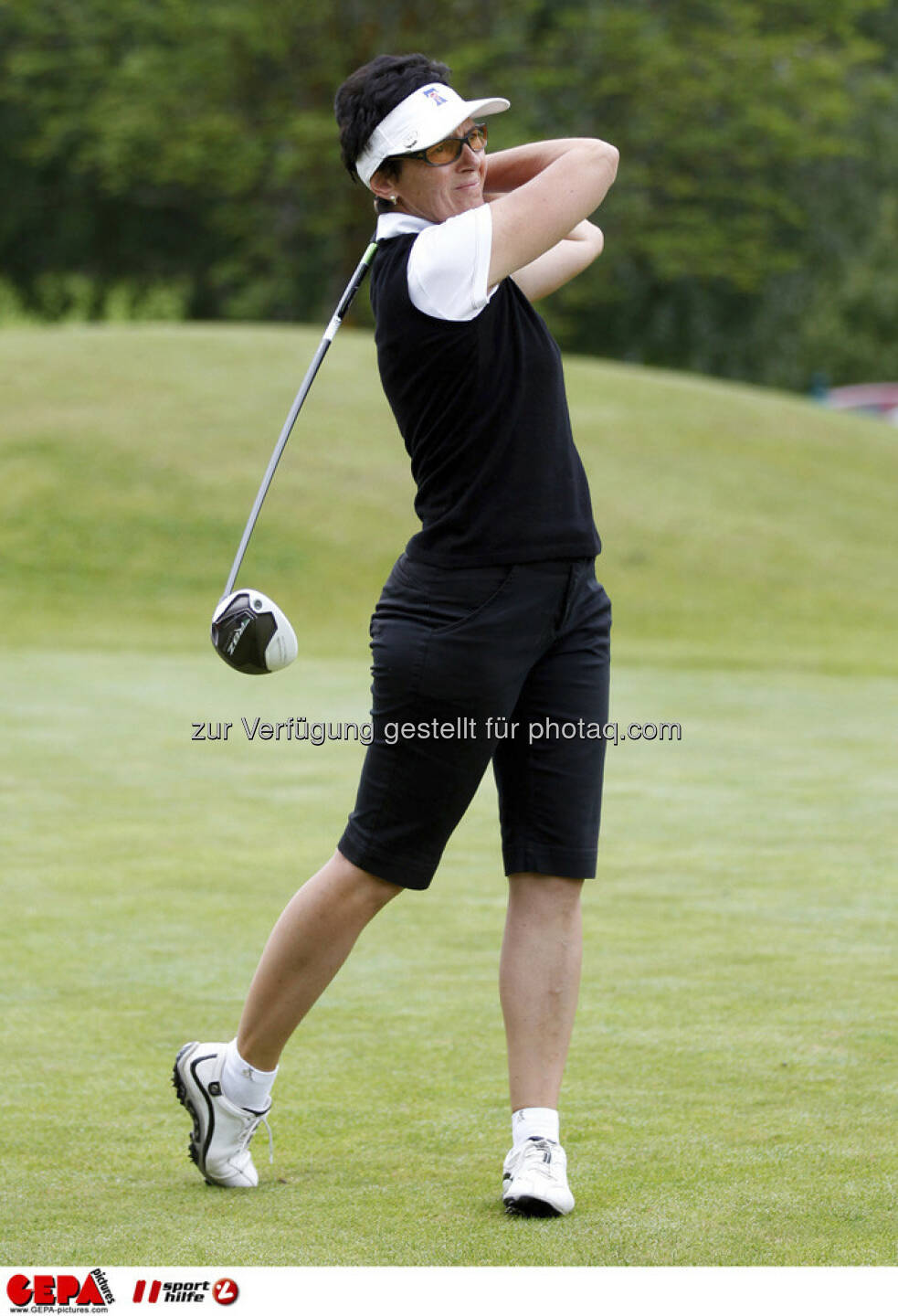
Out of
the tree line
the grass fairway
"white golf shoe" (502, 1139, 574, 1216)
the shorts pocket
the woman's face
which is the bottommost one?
the tree line

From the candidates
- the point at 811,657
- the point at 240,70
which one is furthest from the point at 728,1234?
the point at 240,70

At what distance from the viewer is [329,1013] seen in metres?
4.80

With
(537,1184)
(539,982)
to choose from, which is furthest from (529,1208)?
(539,982)

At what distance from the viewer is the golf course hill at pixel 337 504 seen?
621 inches

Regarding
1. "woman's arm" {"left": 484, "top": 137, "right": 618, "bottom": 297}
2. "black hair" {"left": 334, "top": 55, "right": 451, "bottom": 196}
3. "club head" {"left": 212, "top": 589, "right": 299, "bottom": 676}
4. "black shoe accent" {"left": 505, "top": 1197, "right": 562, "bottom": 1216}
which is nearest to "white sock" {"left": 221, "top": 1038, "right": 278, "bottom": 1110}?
"black shoe accent" {"left": 505, "top": 1197, "right": 562, "bottom": 1216}

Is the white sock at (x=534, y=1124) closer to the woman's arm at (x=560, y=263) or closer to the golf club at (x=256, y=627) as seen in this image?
the golf club at (x=256, y=627)

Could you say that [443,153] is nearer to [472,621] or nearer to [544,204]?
[544,204]

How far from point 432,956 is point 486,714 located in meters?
1.98

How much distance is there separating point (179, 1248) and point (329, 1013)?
64.2 inches

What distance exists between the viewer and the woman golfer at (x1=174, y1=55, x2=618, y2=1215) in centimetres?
342

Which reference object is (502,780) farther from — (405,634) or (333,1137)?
(333,1137)
